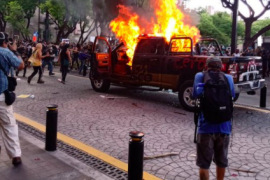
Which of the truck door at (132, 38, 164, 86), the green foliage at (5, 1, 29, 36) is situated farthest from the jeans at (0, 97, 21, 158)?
the green foliage at (5, 1, 29, 36)

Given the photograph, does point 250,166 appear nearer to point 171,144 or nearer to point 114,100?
point 171,144

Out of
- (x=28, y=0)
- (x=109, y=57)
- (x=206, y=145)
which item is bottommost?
(x=206, y=145)

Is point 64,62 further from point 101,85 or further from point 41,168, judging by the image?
point 41,168

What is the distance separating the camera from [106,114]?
283 inches

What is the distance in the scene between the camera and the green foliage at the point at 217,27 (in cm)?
4219

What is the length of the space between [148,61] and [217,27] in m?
38.7

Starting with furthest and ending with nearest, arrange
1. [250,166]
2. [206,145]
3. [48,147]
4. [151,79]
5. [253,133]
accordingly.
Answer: [151,79]
[253,133]
[48,147]
[250,166]
[206,145]

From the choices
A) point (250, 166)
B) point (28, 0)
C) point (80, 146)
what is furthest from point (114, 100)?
point (28, 0)

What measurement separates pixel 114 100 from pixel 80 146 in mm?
4039

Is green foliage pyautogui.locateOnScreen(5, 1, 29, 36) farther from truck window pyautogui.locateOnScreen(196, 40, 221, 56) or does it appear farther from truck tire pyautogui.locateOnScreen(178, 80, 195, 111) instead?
truck tire pyautogui.locateOnScreen(178, 80, 195, 111)

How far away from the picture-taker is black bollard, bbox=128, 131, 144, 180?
10.7 feet

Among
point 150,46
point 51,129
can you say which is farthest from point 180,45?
point 51,129

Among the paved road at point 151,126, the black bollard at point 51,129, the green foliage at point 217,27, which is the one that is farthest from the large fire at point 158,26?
the green foliage at point 217,27

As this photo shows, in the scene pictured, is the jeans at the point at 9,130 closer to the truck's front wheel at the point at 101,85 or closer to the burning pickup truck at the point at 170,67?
the burning pickup truck at the point at 170,67
